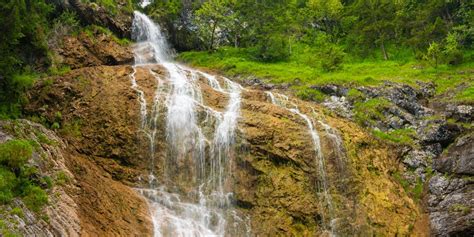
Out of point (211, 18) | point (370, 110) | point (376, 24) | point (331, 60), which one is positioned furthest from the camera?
point (376, 24)

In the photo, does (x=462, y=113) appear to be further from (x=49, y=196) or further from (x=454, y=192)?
(x=49, y=196)

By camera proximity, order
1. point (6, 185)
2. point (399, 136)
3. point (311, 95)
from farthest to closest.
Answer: point (311, 95) → point (399, 136) → point (6, 185)

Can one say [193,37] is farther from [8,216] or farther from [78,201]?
[8,216]

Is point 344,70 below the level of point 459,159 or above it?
above

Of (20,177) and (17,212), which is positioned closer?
(17,212)

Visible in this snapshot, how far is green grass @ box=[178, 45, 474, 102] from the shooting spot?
34.6 m

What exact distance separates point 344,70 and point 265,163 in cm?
1998

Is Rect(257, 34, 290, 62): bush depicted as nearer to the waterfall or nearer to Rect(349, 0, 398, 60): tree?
Rect(349, 0, 398, 60): tree

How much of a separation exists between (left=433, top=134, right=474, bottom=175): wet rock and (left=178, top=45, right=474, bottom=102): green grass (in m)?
4.80

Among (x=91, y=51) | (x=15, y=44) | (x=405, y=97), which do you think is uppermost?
(x=15, y=44)

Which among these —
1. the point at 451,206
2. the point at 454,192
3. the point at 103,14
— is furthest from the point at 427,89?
the point at 103,14

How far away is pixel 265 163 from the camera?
22906 millimetres

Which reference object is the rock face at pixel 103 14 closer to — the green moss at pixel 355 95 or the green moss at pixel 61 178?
the green moss at pixel 61 178

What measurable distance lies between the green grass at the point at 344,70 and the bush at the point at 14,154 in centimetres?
2222
